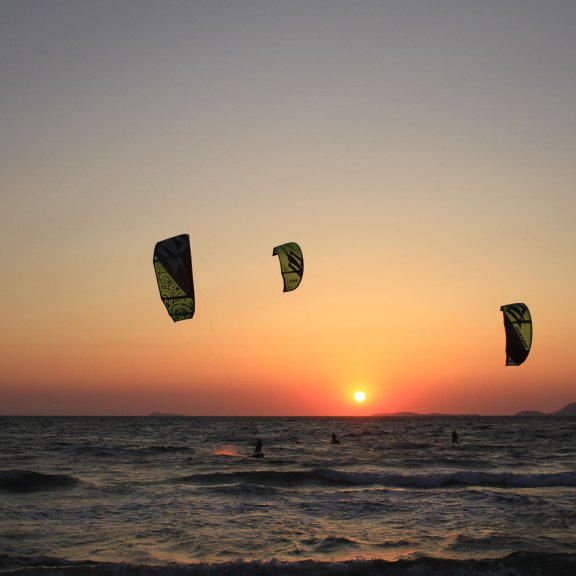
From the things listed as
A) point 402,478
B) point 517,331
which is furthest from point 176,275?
point 517,331

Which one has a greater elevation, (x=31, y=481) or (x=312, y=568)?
(x=312, y=568)

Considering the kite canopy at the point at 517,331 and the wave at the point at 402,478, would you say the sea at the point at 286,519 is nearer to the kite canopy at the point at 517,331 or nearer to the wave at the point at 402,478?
the wave at the point at 402,478

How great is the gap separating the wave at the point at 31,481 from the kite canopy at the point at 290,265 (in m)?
10.9

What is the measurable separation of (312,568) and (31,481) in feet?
51.4

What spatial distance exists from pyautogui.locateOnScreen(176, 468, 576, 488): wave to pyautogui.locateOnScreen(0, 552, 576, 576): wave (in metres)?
11.6

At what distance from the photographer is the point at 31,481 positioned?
926 inches

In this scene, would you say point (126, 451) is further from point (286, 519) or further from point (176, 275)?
point (176, 275)

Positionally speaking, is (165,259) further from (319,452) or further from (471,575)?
(319,452)

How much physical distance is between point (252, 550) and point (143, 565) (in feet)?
7.90

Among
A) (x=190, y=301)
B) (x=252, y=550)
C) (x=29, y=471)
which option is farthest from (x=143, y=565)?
(x=29, y=471)

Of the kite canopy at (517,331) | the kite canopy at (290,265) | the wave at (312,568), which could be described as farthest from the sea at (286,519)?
the kite canopy at (290,265)

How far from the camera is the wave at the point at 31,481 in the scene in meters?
22.0

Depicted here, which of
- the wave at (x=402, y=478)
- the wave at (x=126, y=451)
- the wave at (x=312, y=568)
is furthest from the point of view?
the wave at (x=126, y=451)

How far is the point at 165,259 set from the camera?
17.5 meters
